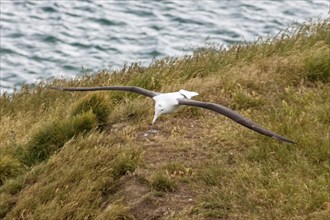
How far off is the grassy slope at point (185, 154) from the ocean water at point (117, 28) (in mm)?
7057

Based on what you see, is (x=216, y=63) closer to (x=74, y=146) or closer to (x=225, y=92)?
(x=225, y=92)

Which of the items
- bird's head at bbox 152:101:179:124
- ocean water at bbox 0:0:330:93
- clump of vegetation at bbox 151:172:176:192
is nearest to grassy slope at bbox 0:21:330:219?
clump of vegetation at bbox 151:172:176:192

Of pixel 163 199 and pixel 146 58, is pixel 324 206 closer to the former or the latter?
pixel 163 199

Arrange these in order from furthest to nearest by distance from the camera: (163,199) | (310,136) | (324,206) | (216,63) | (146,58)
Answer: (146,58)
(216,63)
(310,136)
(163,199)
(324,206)

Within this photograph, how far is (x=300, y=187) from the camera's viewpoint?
6098 mm

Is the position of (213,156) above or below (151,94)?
below

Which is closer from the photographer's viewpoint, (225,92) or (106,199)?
(106,199)

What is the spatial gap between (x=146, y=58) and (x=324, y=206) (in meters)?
10.6

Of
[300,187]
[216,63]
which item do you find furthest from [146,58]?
[300,187]

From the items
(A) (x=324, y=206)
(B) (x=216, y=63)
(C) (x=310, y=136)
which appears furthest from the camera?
(B) (x=216, y=63)

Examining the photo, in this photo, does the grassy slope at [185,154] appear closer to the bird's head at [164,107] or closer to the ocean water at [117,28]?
the bird's head at [164,107]

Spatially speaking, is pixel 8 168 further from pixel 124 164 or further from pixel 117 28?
pixel 117 28

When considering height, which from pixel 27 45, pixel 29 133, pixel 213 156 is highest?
pixel 213 156

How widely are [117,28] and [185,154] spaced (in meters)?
11.5
